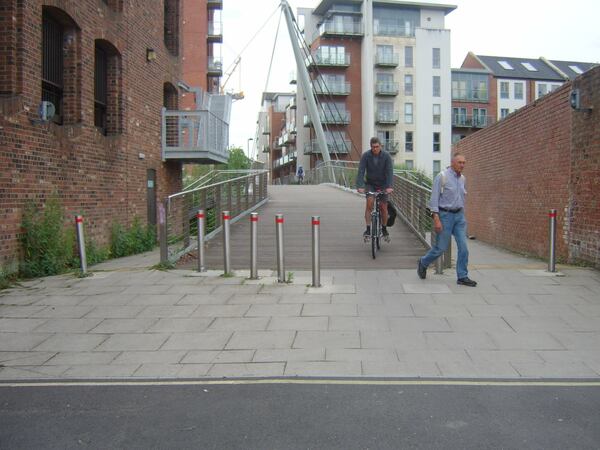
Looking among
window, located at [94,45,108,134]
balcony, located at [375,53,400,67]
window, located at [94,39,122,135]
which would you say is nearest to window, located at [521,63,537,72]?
balcony, located at [375,53,400,67]

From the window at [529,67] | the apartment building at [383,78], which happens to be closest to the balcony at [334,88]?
the apartment building at [383,78]

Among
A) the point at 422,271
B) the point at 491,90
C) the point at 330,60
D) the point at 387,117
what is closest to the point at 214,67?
the point at 330,60

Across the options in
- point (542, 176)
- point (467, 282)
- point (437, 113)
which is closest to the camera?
point (467, 282)

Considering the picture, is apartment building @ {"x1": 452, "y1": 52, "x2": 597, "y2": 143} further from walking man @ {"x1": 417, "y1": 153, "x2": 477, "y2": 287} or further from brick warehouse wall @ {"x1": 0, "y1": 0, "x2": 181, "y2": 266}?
walking man @ {"x1": 417, "y1": 153, "x2": 477, "y2": 287}

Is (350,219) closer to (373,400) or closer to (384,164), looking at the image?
(384,164)

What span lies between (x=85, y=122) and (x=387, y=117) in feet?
167

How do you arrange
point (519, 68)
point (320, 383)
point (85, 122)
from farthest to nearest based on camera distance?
point (519, 68), point (85, 122), point (320, 383)

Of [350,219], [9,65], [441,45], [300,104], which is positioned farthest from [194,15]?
[9,65]

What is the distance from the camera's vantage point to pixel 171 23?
19.0 metres

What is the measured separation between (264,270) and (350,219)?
227 inches

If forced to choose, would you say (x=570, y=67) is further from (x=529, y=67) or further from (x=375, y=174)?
(x=375, y=174)

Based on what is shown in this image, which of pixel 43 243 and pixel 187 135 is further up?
pixel 187 135

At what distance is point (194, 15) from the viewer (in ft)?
160

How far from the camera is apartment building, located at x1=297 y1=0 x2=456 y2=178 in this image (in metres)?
59.7
